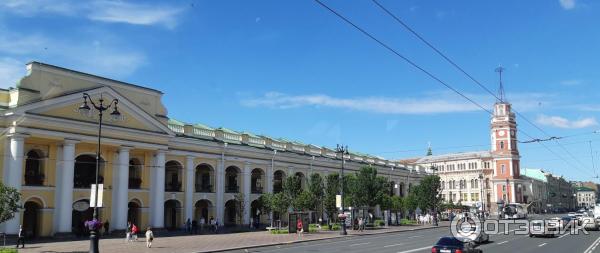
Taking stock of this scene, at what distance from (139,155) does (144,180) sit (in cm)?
224

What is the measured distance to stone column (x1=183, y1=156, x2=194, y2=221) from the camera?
52.3m

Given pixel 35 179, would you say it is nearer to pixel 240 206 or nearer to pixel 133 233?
pixel 133 233

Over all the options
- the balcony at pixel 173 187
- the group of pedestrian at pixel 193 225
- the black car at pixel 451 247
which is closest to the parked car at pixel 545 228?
the black car at pixel 451 247

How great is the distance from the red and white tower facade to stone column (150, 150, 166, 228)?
343ft

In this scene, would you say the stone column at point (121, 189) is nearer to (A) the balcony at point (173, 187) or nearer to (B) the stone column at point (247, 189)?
(A) the balcony at point (173, 187)

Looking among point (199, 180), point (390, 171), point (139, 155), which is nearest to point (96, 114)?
point (139, 155)

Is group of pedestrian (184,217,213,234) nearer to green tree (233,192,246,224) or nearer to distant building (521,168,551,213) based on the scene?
green tree (233,192,246,224)

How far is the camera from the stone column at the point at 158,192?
48.1 meters

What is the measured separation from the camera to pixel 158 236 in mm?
44312

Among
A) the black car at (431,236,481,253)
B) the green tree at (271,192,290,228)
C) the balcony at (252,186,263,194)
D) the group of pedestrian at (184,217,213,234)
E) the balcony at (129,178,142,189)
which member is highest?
the balcony at (129,178,142,189)

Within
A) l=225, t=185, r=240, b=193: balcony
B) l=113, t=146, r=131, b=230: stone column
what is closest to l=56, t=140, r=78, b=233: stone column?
l=113, t=146, r=131, b=230: stone column

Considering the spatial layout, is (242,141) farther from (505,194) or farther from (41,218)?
(505,194)

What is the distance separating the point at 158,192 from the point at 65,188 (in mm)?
9092

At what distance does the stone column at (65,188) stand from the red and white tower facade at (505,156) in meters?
113
